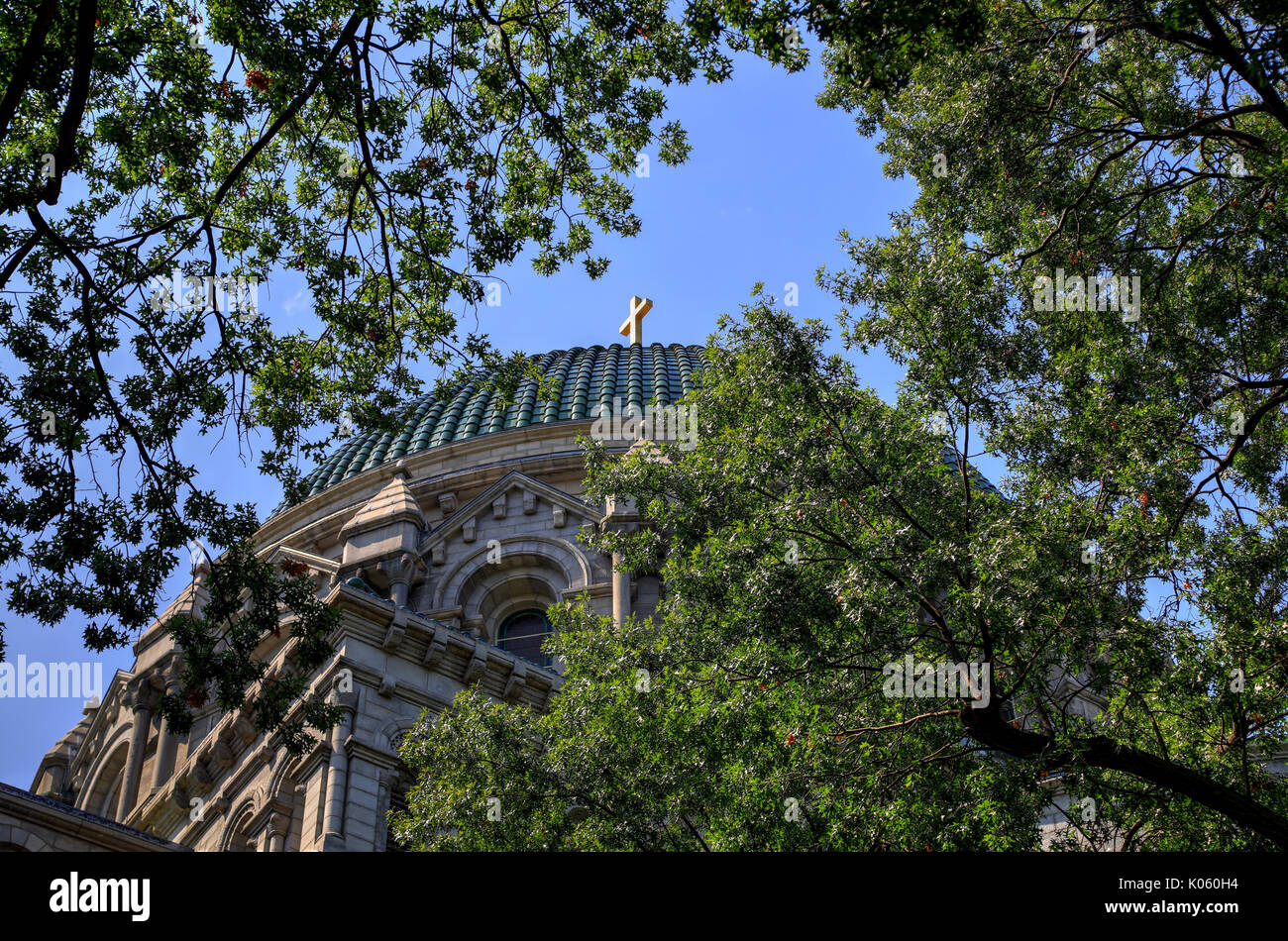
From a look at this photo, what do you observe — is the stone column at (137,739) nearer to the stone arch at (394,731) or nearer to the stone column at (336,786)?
the stone arch at (394,731)

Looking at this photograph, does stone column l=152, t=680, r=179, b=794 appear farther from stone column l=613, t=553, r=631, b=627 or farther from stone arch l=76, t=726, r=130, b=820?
stone column l=613, t=553, r=631, b=627

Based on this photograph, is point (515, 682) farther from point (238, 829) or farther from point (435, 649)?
point (238, 829)

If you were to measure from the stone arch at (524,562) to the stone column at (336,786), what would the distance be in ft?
40.3

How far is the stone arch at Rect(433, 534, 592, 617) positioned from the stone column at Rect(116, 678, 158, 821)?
7.99 metres

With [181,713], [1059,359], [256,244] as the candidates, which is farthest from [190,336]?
[1059,359]

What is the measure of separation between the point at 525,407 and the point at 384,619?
20.0 meters

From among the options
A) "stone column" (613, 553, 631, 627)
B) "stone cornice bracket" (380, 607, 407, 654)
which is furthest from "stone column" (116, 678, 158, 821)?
"stone cornice bracket" (380, 607, 407, 654)

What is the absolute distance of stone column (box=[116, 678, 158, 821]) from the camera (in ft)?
109

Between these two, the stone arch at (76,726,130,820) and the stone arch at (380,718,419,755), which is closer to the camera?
the stone arch at (380,718,419,755)

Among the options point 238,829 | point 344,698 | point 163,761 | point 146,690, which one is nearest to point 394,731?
point 344,698

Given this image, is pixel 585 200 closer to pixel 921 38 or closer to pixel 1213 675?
pixel 921 38

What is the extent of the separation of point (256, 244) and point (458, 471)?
24735 millimetres

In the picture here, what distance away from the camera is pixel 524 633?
112 feet

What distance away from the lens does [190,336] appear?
545 inches
